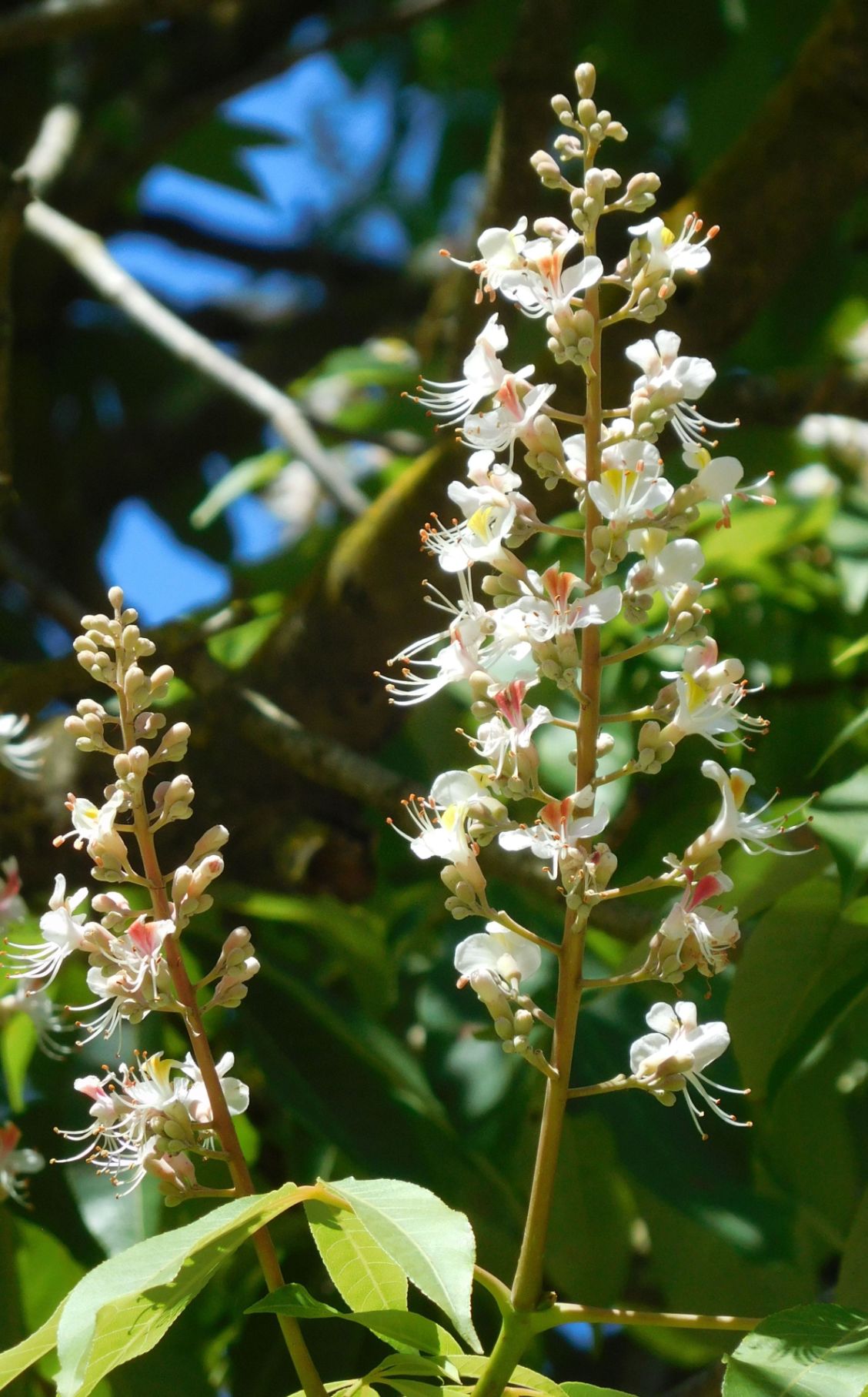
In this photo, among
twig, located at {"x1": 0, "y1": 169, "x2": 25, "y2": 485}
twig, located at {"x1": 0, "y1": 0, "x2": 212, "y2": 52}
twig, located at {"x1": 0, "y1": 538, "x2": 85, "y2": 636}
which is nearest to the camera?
twig, located at {"x1": 0, "y1": 169, "x2": 25, "y2": 485}

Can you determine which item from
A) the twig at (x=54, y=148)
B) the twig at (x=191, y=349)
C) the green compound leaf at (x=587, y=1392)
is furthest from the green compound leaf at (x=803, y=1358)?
the twig at (x=54, y=148)

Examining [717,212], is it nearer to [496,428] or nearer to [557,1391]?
[496,428]

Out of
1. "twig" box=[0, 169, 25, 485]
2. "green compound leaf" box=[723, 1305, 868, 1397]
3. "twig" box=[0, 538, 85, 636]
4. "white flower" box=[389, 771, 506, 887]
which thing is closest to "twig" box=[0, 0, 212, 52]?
"twig" box=[0, 169, 25, 485]

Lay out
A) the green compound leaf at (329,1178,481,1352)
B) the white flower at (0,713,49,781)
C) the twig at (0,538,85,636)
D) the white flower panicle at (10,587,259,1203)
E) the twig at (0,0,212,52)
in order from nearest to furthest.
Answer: the green compound leaf at (329,1178,481,1352) < the white flower panicle at (10,587,259,1203) < the white flower at (0,713,49,781) < the twig at (0,538,85,636) < the twig at (0,0,212,52)

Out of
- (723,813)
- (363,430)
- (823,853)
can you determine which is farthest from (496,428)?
(363,430)

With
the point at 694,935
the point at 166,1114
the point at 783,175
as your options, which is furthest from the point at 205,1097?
the point at 783,175

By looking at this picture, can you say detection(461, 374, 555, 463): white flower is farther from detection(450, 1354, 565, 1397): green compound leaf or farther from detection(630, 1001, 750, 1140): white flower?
detection(450, 1354, 565, 1397): green compound leaf
